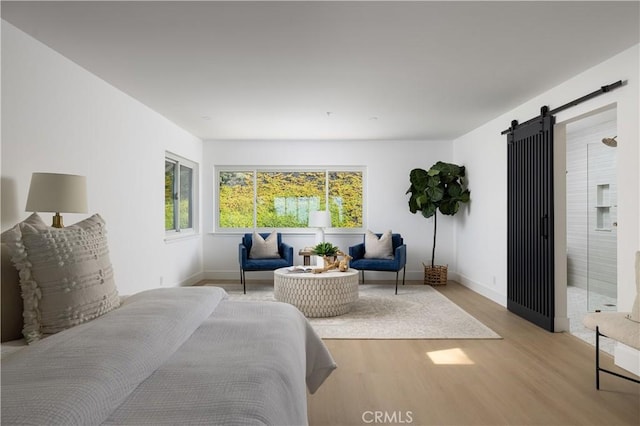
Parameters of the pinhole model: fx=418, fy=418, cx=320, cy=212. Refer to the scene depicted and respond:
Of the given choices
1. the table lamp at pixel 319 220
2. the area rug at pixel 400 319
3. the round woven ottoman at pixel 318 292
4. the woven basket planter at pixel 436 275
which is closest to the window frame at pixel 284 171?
the table lamp at pixel 319 220

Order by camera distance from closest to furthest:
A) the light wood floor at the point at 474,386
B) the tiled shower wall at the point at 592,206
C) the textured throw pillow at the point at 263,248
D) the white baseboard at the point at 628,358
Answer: the light wood floor at the point at 474,386 → the white baseboard at the point at 628,358 → the tiled shower wall at the point at 592,206 → the textured throw pillow at the point at 263,248

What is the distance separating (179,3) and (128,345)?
1991 millimetres

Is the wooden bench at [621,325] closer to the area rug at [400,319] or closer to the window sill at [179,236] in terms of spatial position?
the area rug at [400,319]

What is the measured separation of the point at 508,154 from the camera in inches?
200

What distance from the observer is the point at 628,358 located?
311cm

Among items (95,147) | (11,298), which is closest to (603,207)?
(95,147)

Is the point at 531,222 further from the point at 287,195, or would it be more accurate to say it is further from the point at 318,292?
the point at 287,195

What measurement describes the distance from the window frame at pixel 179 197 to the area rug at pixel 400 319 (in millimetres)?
1233

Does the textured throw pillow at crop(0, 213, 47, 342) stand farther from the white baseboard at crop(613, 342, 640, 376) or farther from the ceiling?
the white baseboard at crop(613, 342, 640, 376)

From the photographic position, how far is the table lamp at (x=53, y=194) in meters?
2.64

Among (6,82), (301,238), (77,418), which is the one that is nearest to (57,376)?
(77,418)

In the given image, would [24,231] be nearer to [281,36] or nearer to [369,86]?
[281,36]

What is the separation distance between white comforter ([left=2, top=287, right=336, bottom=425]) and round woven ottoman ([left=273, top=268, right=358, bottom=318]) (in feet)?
8.97

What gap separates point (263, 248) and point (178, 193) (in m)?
1.55
